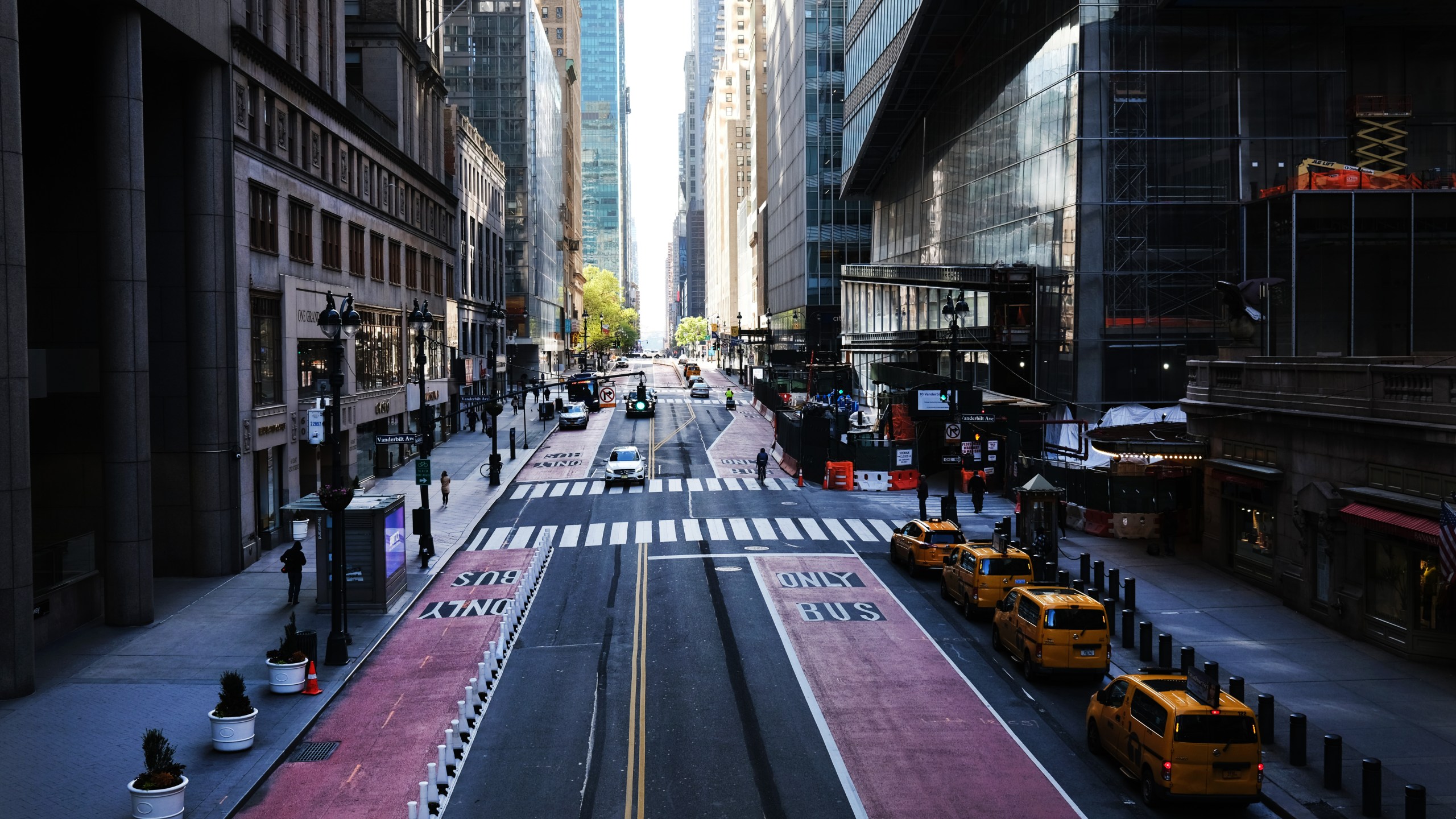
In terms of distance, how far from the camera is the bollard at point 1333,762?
1470 cm

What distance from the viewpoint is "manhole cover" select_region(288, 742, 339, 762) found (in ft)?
53.0

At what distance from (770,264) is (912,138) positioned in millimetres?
57624

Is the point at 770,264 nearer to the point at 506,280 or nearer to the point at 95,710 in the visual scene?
the point at 506,280

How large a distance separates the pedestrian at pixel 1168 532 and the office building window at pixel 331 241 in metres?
30.5

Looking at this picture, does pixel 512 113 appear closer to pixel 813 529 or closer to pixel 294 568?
pixel 813 529

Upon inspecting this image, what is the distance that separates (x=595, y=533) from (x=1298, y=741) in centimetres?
2455

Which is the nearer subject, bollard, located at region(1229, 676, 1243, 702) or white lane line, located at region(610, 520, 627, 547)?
bollard, located at region(1229, 676, 1243, 702)

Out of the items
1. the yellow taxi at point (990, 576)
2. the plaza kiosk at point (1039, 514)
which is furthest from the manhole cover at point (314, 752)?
the plaza kiosk at point (1039, 514)

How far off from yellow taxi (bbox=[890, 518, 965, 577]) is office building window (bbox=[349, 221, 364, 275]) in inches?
1043

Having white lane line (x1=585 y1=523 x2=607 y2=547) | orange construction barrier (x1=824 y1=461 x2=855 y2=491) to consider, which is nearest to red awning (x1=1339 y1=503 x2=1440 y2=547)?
white lane line (x1=585 y1=523 x2=607 y2=547)

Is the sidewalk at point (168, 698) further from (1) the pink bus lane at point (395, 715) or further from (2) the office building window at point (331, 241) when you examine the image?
(2) the office building window at point (331, 241)

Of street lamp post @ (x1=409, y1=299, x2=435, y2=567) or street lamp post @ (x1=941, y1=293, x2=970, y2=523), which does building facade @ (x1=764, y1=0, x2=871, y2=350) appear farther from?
street lamp post @ (x1=409, y1=299, x2=435, y2=567)

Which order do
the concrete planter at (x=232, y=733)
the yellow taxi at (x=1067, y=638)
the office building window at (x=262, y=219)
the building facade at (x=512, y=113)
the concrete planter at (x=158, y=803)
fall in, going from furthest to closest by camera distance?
the building facade at (x=512, y=113), the office building window at (x=262, y=219), the yellow taxi at (x=1067, y=638), the concrete planter at (x=232, y=733), the concrete planter at (x=158, y=803)

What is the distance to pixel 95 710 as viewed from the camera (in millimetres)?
18156
